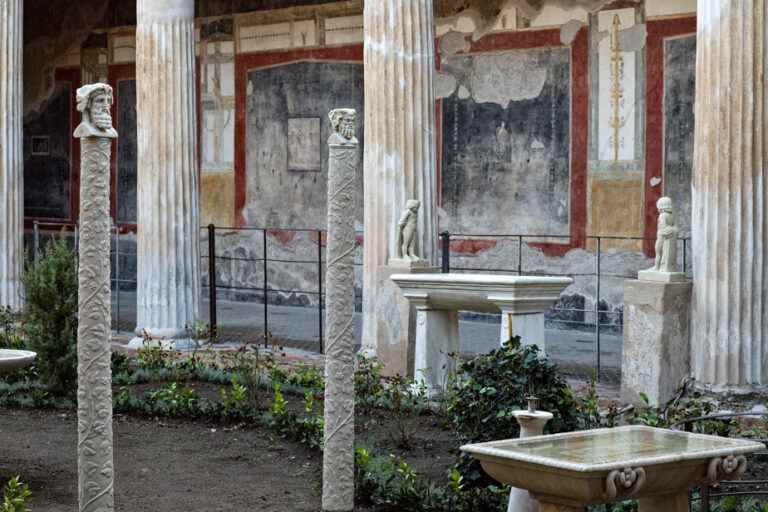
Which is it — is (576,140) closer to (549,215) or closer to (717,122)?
(549,215)

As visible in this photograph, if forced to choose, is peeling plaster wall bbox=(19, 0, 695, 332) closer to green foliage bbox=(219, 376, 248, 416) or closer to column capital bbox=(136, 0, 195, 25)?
column capital bbox=(136, 0, 195, 25)

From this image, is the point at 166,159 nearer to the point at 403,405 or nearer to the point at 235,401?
the point at 235,401

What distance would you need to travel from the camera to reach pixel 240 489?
740 cm

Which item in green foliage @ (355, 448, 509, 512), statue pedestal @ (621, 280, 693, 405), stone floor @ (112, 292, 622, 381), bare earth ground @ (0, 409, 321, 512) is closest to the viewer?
green foliage @ (355, 448, 509, 512)

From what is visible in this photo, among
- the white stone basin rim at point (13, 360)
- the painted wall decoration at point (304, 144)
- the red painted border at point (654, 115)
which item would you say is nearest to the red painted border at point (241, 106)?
the painted wall decoration at point (304, 144)

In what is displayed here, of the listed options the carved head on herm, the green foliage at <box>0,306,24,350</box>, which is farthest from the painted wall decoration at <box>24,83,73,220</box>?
the carved head on herm

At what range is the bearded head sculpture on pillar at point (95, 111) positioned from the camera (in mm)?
5230

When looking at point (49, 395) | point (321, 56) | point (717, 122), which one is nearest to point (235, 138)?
point (321, 56)

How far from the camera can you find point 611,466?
4.73 m

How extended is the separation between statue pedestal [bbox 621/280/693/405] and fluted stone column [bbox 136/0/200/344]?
16.7 feet

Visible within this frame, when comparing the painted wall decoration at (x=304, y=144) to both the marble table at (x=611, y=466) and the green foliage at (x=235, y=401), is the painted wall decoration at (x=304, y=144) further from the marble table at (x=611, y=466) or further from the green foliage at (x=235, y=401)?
the marble table at (x=611, y=466)

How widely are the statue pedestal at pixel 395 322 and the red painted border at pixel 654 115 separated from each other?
132 inches

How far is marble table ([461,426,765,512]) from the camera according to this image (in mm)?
4766

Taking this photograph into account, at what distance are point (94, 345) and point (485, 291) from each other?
13.8 ft
